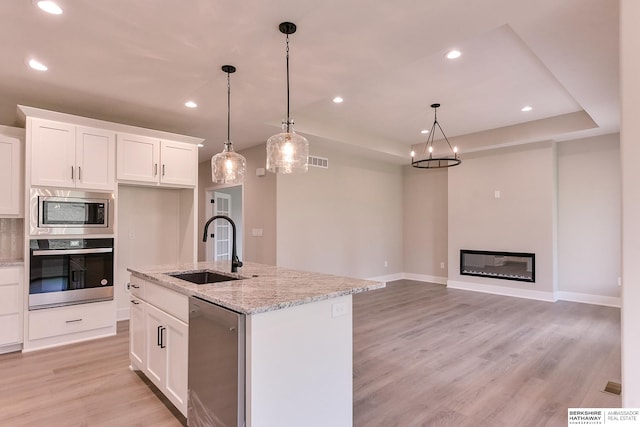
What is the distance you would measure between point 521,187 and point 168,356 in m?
6.10

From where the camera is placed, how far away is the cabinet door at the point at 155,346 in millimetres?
2436

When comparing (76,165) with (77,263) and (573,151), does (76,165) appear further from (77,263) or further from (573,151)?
(573,151)

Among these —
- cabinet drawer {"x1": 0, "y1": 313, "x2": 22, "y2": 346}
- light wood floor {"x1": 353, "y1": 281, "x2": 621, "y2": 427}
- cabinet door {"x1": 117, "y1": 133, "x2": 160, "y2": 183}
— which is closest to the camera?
light wood floor {"x1": 353, "y1": 281, "x2": 621, "y2": 427}

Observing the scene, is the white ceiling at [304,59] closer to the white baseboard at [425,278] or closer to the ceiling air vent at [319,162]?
the ceiling air vent at [319,162]

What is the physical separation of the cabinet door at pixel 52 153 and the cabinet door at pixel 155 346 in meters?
2.06

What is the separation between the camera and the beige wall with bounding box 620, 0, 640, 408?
1.74m

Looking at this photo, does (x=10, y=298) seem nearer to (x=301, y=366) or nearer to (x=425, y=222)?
(x=301, y=366)

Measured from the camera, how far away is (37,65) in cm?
297

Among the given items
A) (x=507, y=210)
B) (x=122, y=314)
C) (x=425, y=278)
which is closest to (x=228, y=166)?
(x=122, y=314)

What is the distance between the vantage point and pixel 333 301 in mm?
2014

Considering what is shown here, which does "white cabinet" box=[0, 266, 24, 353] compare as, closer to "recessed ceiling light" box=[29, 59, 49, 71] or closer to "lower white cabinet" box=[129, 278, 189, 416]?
"lower white cabinet" box=[129, 278, 189, 416]

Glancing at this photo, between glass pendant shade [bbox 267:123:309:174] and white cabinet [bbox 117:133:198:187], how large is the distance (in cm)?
222

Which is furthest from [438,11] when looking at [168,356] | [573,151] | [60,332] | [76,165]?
[573,151]

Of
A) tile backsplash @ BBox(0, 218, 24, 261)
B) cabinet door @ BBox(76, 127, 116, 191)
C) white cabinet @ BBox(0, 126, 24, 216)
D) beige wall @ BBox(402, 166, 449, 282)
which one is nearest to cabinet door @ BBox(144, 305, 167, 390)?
cabinet door @ BBox(76, 127, 116, 191)
